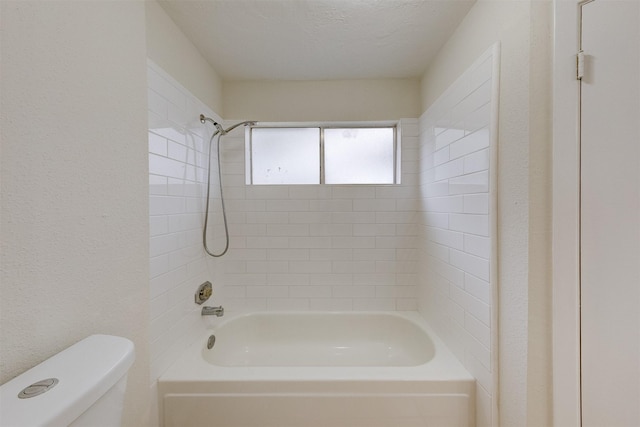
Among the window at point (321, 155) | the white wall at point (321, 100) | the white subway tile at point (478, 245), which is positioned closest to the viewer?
the white subway tile at point (478, 245)

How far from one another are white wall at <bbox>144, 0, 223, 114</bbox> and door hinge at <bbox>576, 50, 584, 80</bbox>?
162 centimetres

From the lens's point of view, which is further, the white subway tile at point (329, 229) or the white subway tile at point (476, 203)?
the white subway tile at point (329, 229)

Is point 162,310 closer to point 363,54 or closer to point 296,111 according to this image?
point 296,111

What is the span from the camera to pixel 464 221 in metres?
1.32

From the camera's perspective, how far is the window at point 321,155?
2.18 m

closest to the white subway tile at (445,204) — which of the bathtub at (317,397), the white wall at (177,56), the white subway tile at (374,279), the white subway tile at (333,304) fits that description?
the white subway tile at (374,279)

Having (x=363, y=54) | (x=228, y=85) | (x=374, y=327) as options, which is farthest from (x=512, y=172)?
(x=228, y=85)

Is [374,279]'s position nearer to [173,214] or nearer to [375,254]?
[375,254]

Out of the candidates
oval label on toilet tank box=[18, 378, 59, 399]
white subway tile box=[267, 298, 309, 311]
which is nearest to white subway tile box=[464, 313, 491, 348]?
white subway tile box=[267, 298, 309, 311]

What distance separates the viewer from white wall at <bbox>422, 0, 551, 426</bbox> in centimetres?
88

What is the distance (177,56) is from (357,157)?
1.39 metres

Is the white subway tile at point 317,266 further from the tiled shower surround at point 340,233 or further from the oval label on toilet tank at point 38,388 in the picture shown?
the oval label on toilet tank at point 38,388

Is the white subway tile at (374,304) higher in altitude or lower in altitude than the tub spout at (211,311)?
lower

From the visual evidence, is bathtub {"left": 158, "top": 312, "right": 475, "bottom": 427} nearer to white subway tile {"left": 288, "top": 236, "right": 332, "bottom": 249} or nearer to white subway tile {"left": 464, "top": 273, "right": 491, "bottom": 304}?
white subway tile {"left": 464, "top": 273, "right": 491, "bottom": 304}
